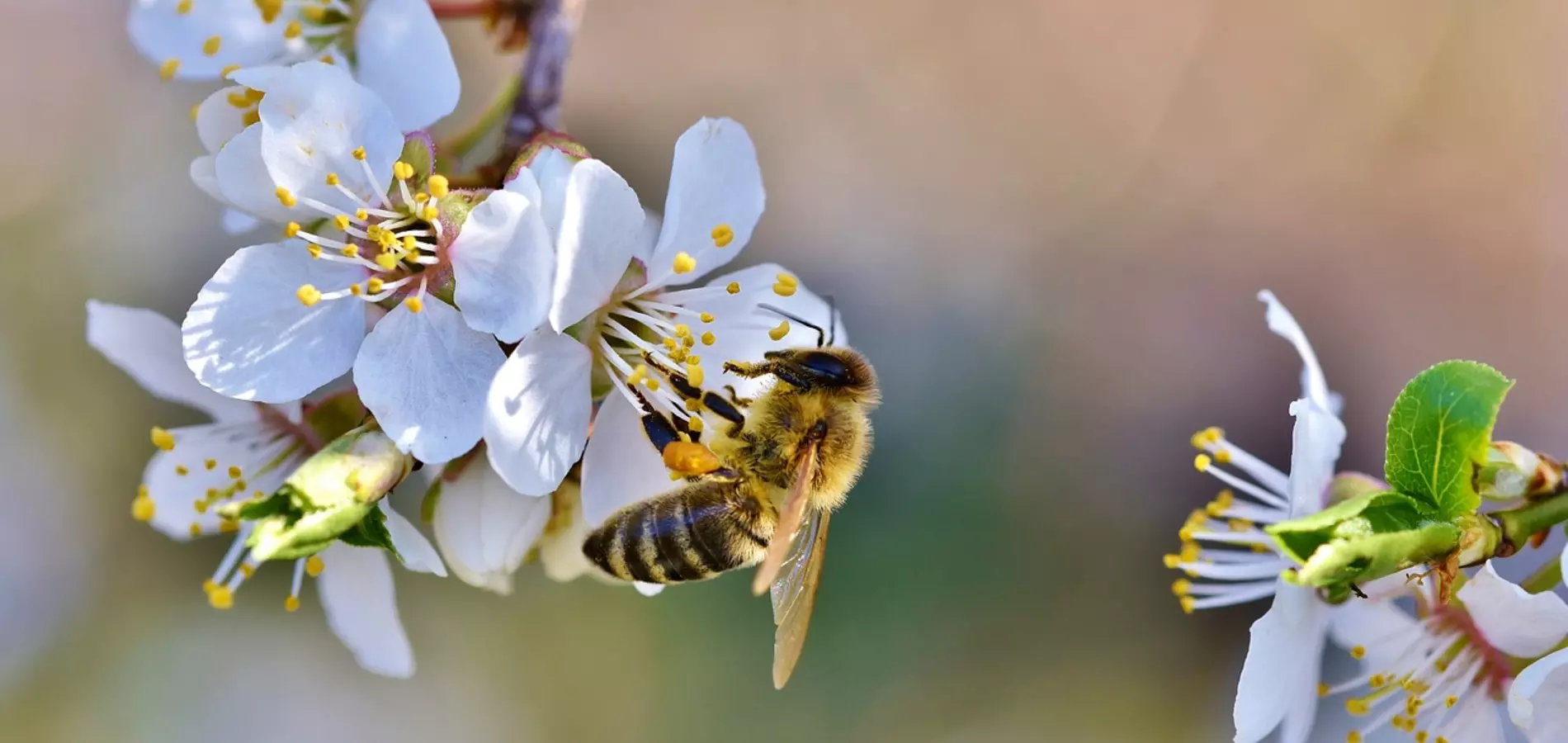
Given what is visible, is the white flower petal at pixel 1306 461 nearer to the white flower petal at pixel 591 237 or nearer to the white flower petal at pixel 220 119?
the white flower petal at pixel 591 237

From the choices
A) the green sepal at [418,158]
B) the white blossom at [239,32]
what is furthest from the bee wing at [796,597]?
the white blossom at [239,32]

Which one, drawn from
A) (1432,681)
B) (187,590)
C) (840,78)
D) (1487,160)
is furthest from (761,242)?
(1432,681)

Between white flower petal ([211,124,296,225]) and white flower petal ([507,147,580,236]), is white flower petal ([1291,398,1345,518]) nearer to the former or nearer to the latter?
white flower petal ([507,147,580,236])

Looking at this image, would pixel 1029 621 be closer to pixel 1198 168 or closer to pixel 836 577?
pixel 836 577

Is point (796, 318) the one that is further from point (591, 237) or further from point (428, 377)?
point (428, 377)

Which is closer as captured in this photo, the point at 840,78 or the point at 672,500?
the point at 672,500

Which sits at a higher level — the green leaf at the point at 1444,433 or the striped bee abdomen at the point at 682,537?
the green leaf at the point at 1444,433

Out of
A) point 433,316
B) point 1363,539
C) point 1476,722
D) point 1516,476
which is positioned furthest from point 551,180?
point 1476,722

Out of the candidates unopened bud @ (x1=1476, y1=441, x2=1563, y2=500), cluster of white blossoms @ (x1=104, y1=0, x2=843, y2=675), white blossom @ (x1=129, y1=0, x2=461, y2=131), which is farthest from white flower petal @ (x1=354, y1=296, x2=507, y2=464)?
unopened bud @ (x1=1476, y1=441, x2=1563, y2=500)
